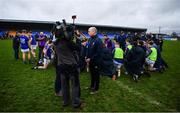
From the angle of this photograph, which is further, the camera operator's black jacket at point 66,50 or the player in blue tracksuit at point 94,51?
the player in blue tracksuit at point 94,51

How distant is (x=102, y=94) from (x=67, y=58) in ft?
6.95

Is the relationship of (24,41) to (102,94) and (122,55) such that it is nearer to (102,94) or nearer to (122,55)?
(122,55)

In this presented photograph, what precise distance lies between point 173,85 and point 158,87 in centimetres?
85

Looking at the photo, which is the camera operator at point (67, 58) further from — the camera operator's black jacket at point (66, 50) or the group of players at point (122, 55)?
the group of players at point (122, 55)

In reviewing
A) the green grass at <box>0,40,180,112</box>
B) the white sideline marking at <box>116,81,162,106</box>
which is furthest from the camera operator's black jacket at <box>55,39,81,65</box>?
the white sideline marking at <box>116,81,162,106</box>

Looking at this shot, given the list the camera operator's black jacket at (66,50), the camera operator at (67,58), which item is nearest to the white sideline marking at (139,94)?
the camera operator at (67,58)

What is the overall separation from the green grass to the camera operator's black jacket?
1.28 m

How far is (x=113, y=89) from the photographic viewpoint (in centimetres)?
693

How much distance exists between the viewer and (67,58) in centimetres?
491

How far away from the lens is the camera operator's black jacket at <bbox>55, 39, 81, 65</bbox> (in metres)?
4.76

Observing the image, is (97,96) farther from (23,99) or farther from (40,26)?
(40,26)

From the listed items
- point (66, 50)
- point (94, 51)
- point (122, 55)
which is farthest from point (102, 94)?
point (122, 55)

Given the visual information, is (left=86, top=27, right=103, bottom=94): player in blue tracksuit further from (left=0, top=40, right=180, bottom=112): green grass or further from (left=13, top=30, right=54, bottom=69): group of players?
(left=13, top=30, right=54, bottom=69): group of players

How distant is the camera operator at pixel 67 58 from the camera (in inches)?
184
